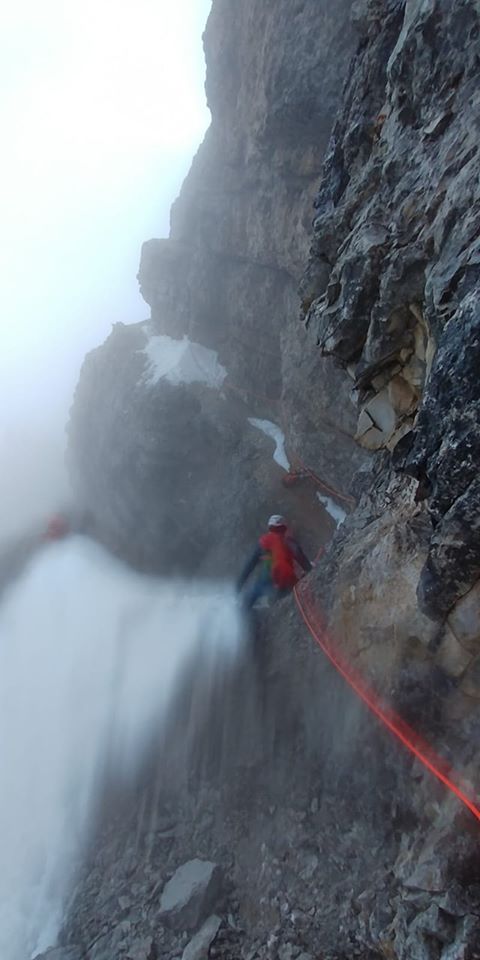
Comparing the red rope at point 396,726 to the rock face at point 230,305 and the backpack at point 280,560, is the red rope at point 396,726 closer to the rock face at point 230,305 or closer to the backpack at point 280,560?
the backpack at point 280,560

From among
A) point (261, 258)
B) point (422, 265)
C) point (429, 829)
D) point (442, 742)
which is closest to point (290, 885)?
point (429, 829)

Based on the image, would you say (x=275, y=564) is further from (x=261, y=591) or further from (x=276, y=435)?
(x=276, y=435)

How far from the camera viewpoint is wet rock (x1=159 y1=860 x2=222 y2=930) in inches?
287

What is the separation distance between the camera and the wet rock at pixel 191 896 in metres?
7.29

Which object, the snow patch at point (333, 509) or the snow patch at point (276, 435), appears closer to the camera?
the snow patch at point (333, 509)

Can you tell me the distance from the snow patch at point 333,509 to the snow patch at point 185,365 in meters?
8.48

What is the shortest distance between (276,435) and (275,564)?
9.48 meters

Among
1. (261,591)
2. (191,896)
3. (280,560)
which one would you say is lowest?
(191,896)

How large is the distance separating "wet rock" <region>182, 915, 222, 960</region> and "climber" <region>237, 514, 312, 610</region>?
582 centimetres

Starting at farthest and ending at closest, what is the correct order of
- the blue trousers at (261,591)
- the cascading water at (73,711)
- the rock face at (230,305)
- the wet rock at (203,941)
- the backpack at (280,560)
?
1. the rock face at (230,305)
2. the blue trousers at (261,591)
3. the backpack at (280,560)
4. the cascading water at (73,711)
5. the wet rock at (203,941)

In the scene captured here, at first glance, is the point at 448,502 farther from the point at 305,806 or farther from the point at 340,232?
the point at 340,232

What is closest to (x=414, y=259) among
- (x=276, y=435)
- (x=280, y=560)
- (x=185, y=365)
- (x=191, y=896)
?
(x=280, y=560)

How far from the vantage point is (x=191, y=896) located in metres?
7.41

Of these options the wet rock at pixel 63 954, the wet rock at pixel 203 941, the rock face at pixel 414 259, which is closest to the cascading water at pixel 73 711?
the wet rock at pixel 63 954
